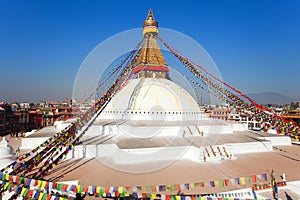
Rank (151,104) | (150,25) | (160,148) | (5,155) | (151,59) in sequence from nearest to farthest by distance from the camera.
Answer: (5,155), (160,148), (151,104), (151,59), (150,25)

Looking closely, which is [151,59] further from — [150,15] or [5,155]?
[5,155]

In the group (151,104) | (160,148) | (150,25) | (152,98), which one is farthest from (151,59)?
(160,148)

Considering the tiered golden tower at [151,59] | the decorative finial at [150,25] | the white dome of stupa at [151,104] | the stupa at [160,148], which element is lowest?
the stupa at [160,148]

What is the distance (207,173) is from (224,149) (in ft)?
7.27

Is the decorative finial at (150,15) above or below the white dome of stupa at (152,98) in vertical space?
above

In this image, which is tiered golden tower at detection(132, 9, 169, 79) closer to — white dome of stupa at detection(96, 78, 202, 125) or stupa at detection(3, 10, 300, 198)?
stupa at detection(3, 10, 300, 198)

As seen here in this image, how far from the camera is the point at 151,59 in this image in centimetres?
1279

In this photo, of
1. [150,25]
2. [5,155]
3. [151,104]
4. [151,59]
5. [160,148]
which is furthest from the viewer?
[150,25]

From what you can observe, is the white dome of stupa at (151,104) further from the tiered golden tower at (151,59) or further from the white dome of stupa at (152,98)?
the tiered golden tower at (151,59)

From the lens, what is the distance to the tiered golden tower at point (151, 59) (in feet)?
40.9

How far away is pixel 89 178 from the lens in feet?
18.2

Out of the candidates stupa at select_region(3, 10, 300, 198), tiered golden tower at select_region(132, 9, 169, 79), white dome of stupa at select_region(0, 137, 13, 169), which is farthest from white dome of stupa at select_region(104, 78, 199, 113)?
white dome of stupa at select_region(0, 137, 13, 169)

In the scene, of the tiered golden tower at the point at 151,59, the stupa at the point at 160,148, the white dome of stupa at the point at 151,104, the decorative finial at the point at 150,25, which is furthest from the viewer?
the decorative finial at the point at 150,25

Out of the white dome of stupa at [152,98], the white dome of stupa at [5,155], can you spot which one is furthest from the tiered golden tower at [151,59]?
the white dome of stupa at [5,155]
